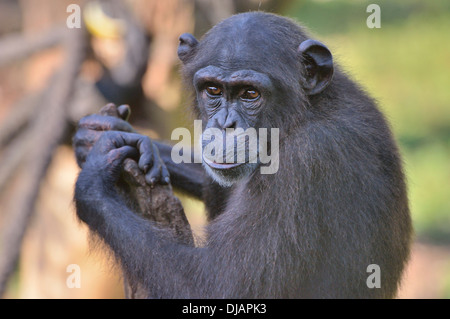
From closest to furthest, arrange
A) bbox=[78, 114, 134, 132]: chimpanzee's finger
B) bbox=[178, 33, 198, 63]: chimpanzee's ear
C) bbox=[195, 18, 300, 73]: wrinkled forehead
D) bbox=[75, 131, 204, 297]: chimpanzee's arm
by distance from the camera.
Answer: bbox=[75, 131, 204, 297]: chimpanzee's arm < bbox=[195, 18, 300, 73]: wrinkled forehead < bbox=[178, 33, 198, 63]: chimpanzee's ear < bbox=[78, 114, 134, 132]: chimpanzee's finger

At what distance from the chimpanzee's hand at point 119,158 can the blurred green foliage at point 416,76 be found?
31.0ft

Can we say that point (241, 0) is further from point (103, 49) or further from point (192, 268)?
point (192, 268)

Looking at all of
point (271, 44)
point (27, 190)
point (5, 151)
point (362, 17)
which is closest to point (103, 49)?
point (5, 151)

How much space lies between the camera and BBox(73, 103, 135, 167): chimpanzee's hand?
6141 millimetres

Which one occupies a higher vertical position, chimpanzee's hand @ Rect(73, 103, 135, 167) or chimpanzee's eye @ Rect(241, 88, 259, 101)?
chimpanzee's eye @ Rect(241, 88, 259, 101)

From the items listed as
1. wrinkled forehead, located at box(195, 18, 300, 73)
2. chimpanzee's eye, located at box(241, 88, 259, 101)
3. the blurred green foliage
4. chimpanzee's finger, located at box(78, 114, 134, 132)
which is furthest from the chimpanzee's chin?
the blurred green foliage

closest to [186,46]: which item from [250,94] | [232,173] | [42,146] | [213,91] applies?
[213,91]

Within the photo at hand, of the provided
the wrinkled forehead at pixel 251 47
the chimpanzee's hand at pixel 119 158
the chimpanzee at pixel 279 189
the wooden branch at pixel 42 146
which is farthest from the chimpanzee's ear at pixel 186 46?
the wooden branch at pixel 42 146

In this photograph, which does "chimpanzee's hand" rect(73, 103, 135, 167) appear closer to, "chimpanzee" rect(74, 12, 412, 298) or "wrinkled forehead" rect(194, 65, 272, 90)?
"chimpanzee" rect(74, 12, 412, 298)

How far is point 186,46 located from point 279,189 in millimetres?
1776

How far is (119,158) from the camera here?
5.56 m

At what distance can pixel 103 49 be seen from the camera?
10367mm

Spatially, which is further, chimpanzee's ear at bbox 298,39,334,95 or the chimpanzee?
chimpanzee's ear at bbox 298,39,334,95

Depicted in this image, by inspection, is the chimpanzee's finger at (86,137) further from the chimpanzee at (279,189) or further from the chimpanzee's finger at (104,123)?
the chimpanzee at (279,189)
